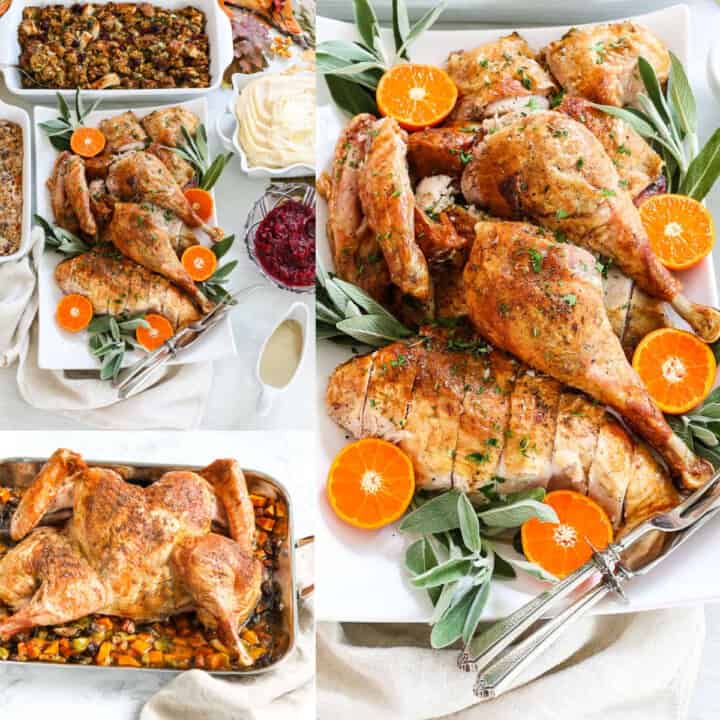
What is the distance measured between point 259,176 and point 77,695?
996 mm

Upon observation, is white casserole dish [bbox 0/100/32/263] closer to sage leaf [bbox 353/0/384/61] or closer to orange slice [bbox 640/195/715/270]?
sage leaf [bbox 353/0/384/61]

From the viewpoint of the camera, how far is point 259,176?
1706mm

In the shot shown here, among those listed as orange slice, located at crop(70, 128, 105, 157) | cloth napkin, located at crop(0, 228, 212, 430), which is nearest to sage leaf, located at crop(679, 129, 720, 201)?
cloth napkin, located at crop(0, 228, 212, 430)

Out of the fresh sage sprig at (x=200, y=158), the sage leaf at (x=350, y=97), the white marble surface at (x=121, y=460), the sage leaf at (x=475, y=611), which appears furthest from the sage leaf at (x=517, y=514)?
the sage leaf at (x=350, y=97)

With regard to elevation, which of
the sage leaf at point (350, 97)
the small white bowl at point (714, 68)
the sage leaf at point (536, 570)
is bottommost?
the sage leaf at point (536, 570)

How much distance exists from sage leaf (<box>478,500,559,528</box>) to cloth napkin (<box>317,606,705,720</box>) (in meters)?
0.35

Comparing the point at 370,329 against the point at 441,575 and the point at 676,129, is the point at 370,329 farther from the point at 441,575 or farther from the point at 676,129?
A: the point at 676,129

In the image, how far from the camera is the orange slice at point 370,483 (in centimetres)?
167

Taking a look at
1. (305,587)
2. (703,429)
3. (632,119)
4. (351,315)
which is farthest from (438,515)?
(632,119)

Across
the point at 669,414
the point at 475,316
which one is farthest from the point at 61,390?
the point at 669,414

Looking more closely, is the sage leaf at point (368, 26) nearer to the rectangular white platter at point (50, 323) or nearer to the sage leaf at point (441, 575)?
the rectangular white platter at point (50, 323)

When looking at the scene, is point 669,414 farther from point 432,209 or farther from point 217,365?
point 217,365

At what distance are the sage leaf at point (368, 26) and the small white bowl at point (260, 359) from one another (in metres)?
0.64

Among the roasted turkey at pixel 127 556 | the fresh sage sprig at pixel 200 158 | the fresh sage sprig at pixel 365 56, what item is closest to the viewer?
the roasted turkey at pixel 127 556
